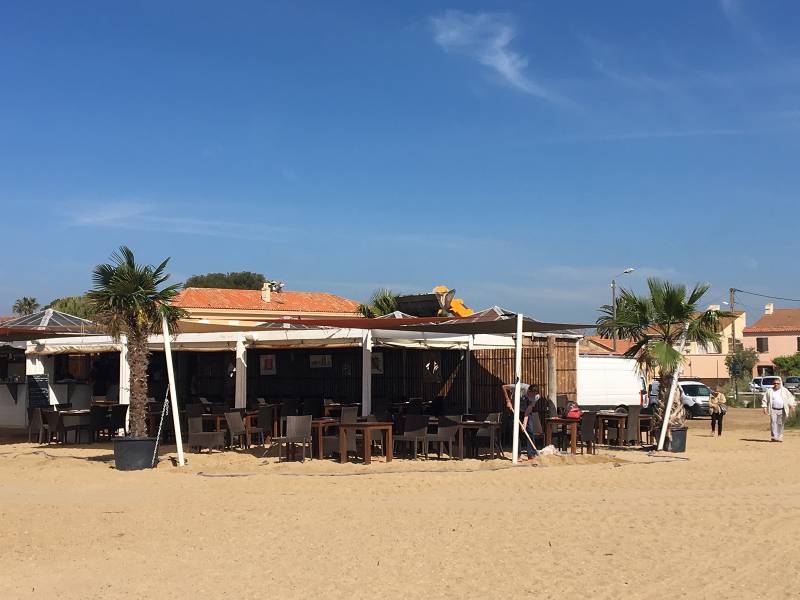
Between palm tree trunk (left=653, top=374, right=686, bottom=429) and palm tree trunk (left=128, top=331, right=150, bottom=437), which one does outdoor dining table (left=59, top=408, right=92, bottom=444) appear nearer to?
palm tree trunk (left=128, top=331, right=150, bottom=437)

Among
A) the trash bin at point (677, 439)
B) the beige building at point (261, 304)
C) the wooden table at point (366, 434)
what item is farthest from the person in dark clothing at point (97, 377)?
the beige building at point (261, 304)

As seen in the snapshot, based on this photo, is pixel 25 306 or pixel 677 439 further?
pixel 25 306

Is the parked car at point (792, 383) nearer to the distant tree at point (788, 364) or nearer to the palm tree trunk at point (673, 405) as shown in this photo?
the distant tree at point (788, 364)

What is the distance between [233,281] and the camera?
275ft

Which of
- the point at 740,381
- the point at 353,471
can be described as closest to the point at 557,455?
the point at 353,471

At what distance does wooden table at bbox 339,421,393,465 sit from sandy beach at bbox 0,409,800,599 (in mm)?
218

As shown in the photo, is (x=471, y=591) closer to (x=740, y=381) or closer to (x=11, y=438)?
(x=11, y=438)

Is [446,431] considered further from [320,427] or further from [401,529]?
[401,529]

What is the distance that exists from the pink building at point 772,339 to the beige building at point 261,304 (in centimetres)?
2742

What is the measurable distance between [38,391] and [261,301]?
35.1m

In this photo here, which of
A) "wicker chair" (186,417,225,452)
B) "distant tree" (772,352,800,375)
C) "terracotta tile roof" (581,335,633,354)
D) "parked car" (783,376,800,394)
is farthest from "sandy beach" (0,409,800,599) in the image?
"distant tree" (772,352,800,375)

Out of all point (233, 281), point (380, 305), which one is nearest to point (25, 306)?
point (233, 281)

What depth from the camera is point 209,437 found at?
12.7 metres

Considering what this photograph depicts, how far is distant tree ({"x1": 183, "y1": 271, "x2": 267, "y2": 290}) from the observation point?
270 feet
